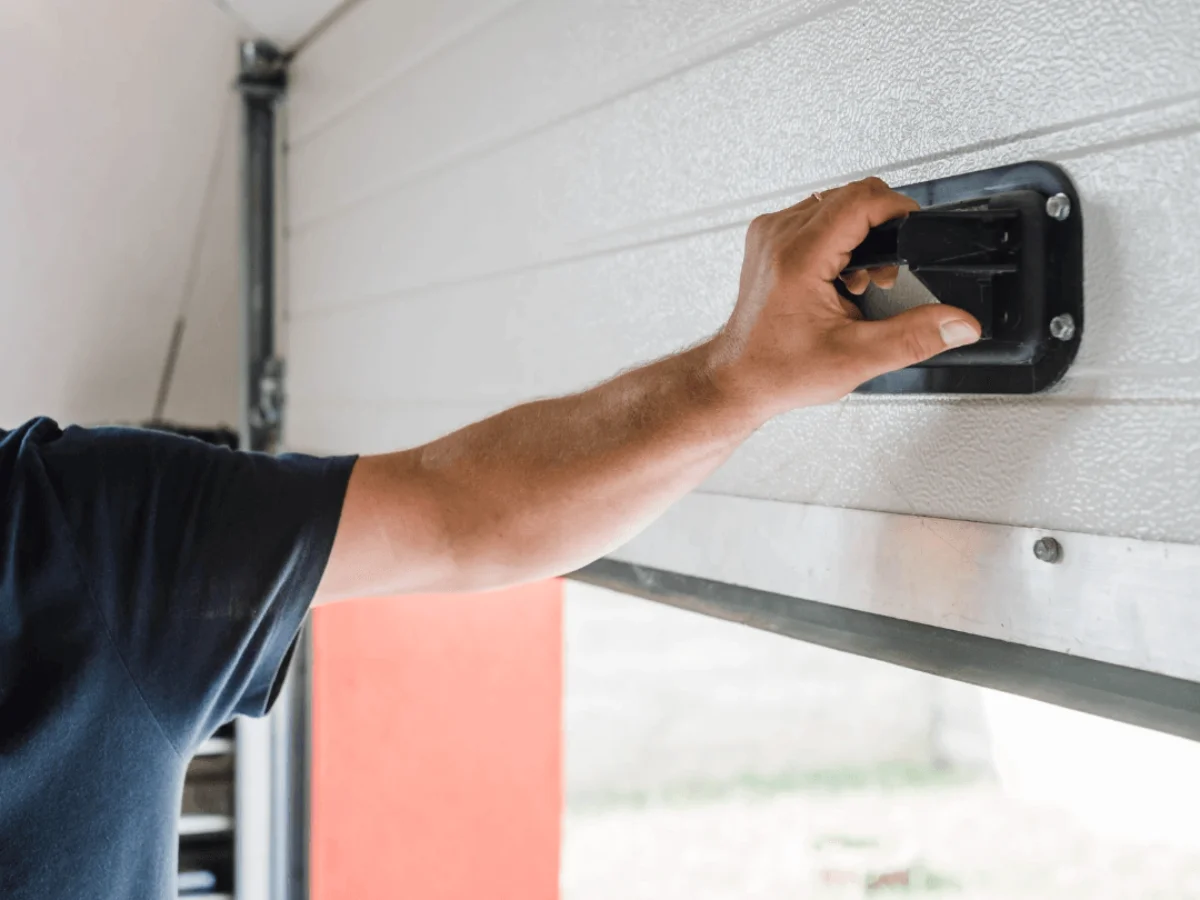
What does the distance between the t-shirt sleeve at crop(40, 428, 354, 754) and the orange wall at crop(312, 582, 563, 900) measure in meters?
1.25

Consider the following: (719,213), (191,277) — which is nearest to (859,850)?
(719,213)

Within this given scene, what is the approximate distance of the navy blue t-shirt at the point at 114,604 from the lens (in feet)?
3.42

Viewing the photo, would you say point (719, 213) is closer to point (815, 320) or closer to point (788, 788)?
point (815, 320)

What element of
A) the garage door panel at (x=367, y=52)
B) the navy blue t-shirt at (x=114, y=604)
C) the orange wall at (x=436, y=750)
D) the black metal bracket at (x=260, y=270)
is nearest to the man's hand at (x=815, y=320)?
the navy blue t-shirt at (x=114, y=604)

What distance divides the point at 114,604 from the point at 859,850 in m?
1.84

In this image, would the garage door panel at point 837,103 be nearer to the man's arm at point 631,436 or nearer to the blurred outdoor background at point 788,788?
the man's arm at point 631,436

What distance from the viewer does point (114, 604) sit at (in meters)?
1.06

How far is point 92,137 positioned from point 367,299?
0.90 metres

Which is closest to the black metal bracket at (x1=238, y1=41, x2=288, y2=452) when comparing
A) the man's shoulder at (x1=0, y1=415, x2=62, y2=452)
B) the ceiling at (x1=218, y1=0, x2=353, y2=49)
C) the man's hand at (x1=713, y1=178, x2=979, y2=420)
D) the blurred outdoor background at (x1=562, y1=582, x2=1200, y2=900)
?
the ceiling at (x1=218, y1=0, x2=353, y2=49)

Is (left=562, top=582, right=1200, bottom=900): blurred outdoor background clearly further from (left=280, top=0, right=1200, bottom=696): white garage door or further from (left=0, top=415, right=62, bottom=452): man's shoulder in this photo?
(left=0, top=415, right=62, bottom=452): man's shoulder

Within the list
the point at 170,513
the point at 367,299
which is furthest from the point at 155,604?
the point at 367,299

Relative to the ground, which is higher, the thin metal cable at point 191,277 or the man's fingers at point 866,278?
the thin metal cable at point 191,277

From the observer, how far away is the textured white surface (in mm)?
741

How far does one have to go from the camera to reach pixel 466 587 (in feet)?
3.67
